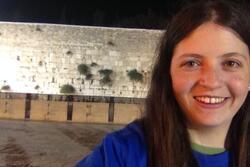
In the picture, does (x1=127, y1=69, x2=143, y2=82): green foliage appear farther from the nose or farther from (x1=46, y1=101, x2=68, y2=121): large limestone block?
the nose

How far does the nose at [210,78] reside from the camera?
904mm

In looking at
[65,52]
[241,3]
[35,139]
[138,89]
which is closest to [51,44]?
[65,52]

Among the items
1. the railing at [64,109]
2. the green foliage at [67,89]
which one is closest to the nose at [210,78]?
the railing at [64,109]

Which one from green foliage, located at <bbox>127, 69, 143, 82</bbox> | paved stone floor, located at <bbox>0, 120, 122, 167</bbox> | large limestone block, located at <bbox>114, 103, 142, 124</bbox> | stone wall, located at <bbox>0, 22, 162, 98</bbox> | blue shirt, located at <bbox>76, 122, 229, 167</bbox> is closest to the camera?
blue shirt, located at <bbox>76, 122, 229, 167</bbox>

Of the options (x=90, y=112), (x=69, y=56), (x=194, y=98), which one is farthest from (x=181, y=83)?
(x=69, y=56)

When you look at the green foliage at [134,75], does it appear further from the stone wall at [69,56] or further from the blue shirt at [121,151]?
the blue shirt at [121,151]

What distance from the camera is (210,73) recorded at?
906 mm

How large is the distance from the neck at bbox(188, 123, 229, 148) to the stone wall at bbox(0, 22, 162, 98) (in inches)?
666

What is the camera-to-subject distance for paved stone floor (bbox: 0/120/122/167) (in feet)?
21.5

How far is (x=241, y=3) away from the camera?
987 mm

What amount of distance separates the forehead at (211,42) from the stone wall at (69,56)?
17.0 m

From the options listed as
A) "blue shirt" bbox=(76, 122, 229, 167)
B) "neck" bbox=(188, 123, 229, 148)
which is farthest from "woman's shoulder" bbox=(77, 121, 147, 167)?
"neck" bbox=(188, 123, 229, 148)

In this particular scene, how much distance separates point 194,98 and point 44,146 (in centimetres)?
751

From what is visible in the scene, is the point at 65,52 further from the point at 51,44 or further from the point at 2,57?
the point at 2,57
